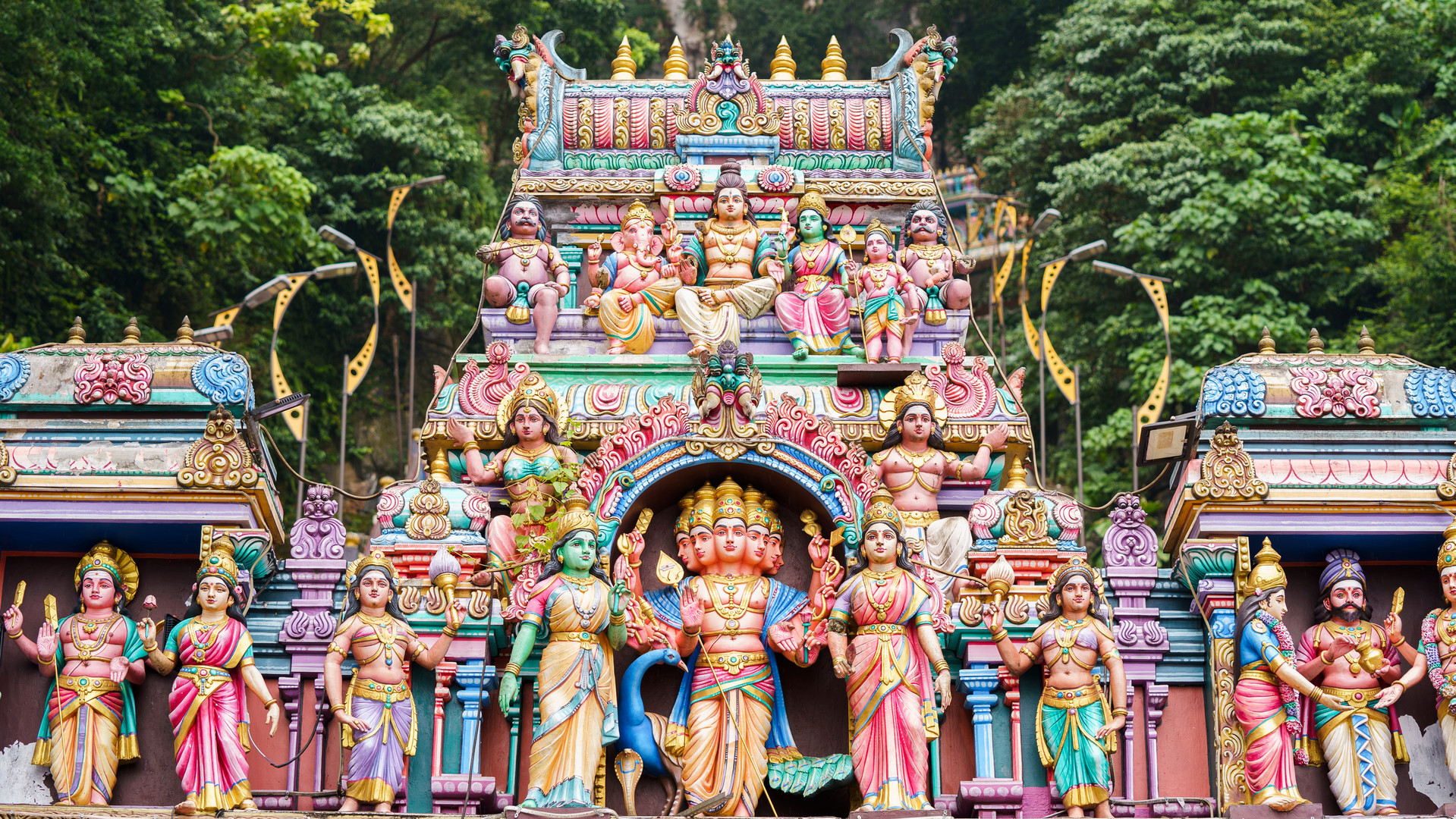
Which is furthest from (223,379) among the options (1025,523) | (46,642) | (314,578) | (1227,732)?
(1227,732)

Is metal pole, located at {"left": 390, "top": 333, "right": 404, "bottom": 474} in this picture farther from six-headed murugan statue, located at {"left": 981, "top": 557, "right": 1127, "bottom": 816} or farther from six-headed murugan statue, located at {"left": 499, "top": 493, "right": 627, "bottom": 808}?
six-headed murugan statue, located at {"left": 981, "top": 557, "right": 1127, "bottom": 816}

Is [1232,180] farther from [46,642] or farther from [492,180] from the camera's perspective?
[46,642]

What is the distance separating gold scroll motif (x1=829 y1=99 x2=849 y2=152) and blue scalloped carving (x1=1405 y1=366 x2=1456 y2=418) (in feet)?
20.6

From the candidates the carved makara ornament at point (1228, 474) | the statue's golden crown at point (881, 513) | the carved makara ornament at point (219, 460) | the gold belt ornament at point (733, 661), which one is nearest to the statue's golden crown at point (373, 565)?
the carved makara ornament at point (219, 460)

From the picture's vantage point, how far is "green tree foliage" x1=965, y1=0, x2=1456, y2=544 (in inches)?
1137

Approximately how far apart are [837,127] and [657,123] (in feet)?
5.92

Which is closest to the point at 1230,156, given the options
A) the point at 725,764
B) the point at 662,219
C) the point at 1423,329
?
the point at 1423,329

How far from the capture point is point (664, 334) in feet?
65.5

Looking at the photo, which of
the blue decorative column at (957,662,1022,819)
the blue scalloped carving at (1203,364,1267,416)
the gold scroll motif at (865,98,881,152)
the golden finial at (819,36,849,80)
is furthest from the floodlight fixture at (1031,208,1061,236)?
the blue decorative column at (957,662,1022,819)

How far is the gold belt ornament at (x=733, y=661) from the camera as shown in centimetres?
1714

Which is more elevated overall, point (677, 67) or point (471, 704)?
point (677, 67)

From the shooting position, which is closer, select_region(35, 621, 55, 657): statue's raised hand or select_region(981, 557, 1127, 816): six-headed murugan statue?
select_region(981, 557, 1127, 816): six-headed murugan statue

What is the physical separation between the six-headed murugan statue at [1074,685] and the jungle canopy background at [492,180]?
39.0 ft

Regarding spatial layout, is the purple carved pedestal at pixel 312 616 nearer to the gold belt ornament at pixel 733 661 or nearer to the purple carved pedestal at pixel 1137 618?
the gold belt ornament at pixel 733 661
